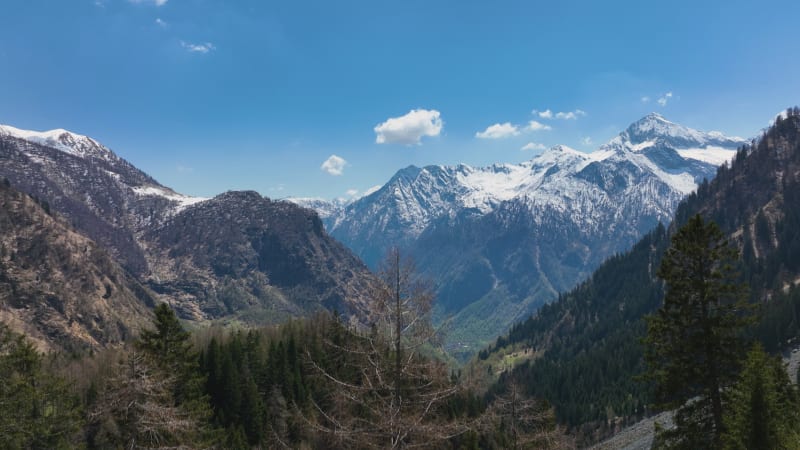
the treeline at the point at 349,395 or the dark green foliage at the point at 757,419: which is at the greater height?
the treeline at the point at 349,395

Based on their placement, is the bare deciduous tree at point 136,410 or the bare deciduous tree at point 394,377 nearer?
the bare deciduous tree at point 394,377

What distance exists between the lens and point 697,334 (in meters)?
26.9

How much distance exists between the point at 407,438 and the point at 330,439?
112 inches

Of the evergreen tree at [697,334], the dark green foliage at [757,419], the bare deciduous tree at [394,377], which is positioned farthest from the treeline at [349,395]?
the dark green foliage at [757,419]

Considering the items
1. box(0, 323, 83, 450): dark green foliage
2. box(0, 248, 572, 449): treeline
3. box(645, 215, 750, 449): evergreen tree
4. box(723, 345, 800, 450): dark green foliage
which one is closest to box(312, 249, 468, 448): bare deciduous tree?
box(0, 248, 572, 449): treeline

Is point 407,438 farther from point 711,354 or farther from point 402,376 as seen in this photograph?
point 711,354

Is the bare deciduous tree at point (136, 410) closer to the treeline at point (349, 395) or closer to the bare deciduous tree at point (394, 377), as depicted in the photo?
the treeline at point (349, 395)

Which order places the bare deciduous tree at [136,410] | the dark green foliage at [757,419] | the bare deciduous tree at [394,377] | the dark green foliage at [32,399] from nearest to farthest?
the bare deciduous tree at [394,377]
the dark green foliage at [757,419]
the bare deciduous tree at [136,410]
the dark green foliage at [32,399]

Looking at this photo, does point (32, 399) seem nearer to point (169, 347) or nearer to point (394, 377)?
point (169, 347)

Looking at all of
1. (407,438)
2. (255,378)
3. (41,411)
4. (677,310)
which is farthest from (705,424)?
(255,378)

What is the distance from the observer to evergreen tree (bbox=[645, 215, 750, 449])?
26.5m

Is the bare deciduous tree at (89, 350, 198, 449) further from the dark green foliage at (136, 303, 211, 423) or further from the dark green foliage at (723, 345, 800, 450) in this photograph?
the dark green foliage at (723, 345, 800, 450)

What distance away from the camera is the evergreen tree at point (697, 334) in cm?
2653

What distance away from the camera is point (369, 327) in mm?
20422
